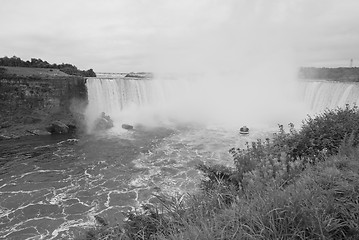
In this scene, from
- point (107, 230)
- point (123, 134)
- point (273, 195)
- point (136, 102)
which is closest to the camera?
point (273, 195)

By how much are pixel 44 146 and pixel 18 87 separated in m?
9.34

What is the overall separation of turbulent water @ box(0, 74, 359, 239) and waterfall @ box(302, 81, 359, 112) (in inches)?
A: 4.0

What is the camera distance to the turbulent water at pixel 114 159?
33.1 ft

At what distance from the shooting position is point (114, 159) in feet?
54.2

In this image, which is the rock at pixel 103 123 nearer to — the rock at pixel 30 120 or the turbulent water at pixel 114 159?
the turbulent water at pixel 114 159

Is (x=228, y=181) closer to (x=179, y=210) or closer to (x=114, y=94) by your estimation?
(x=179, y=210)

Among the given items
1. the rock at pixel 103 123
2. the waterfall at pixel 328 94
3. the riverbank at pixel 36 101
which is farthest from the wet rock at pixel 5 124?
the waterfall at pixel 328 94

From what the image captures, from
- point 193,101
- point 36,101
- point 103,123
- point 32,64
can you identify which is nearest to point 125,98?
point 103,123

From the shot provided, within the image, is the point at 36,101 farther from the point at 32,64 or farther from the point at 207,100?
the point at 207,100

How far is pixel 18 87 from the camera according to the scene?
25.6 m

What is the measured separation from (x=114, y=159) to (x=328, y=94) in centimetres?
2295

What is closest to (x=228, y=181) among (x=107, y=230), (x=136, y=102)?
(x=107, y=230)

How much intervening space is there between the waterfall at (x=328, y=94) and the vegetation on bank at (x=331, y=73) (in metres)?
14.2

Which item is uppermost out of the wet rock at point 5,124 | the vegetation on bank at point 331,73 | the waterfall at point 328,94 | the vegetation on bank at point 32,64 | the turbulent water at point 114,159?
the vegetation on bank at point 32,64
